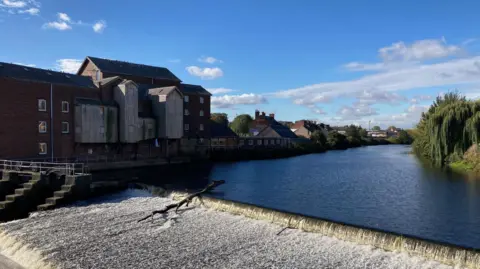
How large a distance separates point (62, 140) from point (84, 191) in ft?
61.5

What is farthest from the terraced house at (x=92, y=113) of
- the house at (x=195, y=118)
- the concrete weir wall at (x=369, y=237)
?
the concrete weir wall at (x=369, y=237)

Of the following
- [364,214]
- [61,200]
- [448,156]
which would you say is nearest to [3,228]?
[61,200]

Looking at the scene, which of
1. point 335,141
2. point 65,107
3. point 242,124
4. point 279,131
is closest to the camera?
point 65,107

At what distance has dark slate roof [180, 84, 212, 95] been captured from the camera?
5791 cm

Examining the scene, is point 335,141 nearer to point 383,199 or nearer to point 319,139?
point 319,139

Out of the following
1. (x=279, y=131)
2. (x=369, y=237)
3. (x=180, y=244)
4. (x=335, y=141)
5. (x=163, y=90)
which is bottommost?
(x=180, y=244)

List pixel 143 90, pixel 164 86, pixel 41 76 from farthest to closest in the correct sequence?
pixel 164 86 → pixel 143 90 → pixel 41 76

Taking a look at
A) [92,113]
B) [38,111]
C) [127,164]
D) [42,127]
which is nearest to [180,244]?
[42,127]

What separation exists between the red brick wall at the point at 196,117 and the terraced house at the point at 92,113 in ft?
0.72

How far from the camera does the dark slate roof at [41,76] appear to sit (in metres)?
35.0

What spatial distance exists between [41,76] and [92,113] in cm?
591

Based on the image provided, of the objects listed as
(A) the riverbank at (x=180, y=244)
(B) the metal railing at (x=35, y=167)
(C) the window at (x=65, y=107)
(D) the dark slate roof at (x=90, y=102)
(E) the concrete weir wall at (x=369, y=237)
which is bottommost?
(A) the riverbank at (x=180, y=244)

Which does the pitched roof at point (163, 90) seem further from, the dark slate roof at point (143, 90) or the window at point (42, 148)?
the window at point (42, 148)

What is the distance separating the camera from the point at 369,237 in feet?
42.2
